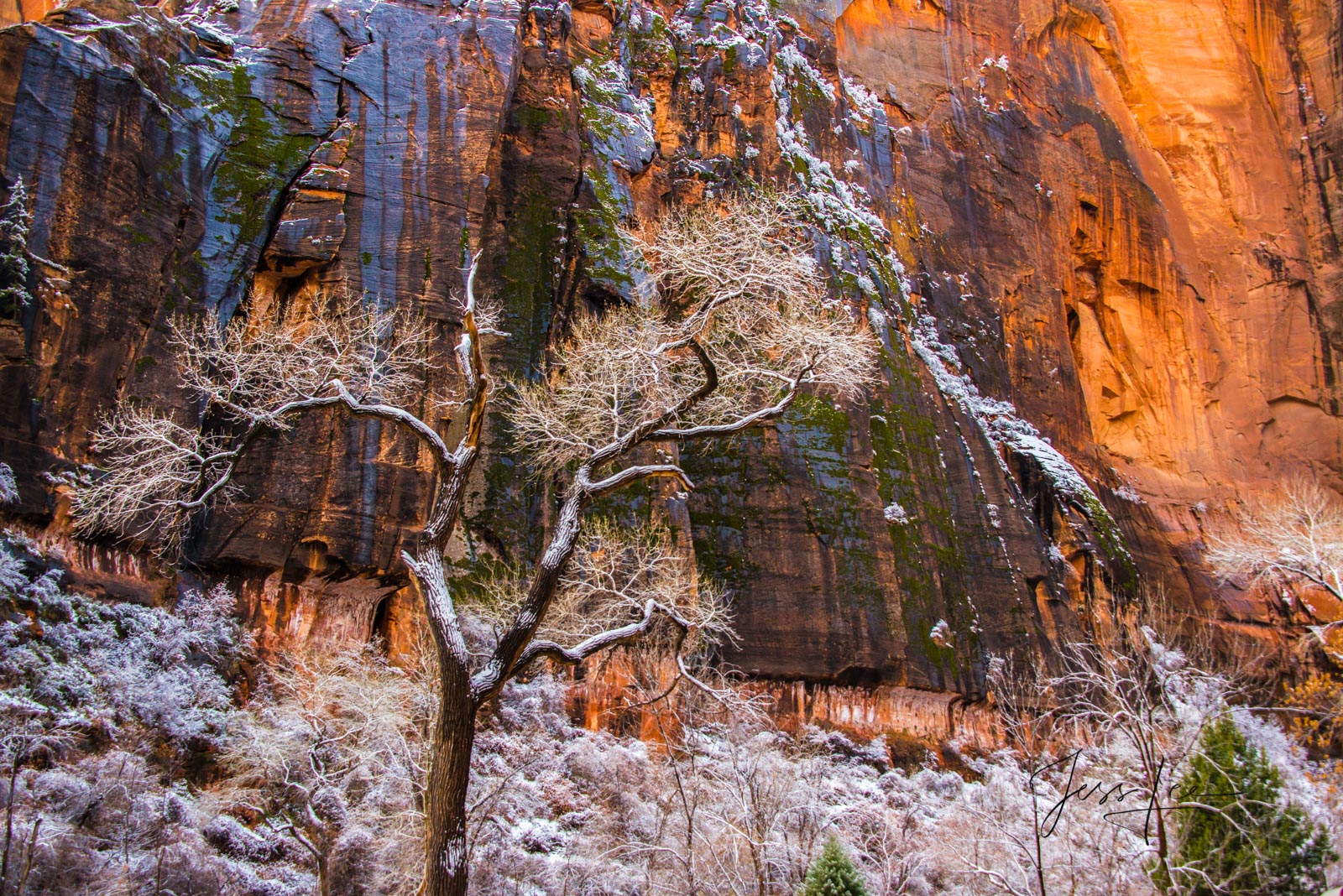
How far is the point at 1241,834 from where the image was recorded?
12.0 m

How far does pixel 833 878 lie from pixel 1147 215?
114 feet

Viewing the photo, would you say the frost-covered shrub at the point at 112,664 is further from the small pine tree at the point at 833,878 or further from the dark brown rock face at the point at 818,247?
the small pine tree at the point at 833,878

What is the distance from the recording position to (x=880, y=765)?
2098cm

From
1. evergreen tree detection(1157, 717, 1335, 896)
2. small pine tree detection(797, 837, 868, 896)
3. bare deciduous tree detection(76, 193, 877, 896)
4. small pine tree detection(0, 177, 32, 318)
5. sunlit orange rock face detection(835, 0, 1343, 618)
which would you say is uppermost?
sunlit orange rock face detection(835, 0, 1343, 618)

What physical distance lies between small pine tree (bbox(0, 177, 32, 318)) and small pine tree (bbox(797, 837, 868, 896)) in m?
15.3

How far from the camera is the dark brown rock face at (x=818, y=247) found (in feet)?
58.8

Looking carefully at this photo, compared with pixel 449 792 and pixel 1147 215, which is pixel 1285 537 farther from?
pixel 1147 215

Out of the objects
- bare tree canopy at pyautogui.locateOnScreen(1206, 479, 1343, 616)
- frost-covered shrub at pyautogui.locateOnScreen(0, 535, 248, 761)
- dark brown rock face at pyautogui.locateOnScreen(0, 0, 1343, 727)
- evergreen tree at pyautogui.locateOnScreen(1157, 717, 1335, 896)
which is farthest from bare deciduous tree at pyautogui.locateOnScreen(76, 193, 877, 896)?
bare tree canopy at pyautogui.locateOnScreen(1206, 479, 1343, 616)

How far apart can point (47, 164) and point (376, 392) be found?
22.5ft

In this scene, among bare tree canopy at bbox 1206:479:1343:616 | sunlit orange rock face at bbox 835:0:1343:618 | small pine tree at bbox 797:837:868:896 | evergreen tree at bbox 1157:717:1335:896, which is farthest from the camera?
sunlit orange rock face at bbox 835:0:1343:618

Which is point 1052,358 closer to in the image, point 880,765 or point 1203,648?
point 1203,648

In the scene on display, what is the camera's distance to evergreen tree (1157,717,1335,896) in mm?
12109

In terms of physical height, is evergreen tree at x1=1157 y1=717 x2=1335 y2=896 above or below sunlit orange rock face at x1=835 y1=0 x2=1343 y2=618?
below
